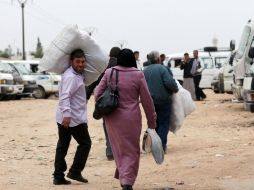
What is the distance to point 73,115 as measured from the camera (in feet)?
25.0

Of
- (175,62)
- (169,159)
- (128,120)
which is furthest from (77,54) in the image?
(175,62)

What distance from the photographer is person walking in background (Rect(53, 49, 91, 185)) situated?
298 inches

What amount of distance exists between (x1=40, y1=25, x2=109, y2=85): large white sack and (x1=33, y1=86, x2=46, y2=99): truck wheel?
21.6 meters

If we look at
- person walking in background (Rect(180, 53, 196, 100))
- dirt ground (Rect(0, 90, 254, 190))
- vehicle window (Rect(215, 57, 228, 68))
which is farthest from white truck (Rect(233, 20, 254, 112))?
vehicle window (Rect(215, 57, 228, 68))

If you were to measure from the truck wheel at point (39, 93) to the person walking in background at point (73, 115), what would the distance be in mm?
21644

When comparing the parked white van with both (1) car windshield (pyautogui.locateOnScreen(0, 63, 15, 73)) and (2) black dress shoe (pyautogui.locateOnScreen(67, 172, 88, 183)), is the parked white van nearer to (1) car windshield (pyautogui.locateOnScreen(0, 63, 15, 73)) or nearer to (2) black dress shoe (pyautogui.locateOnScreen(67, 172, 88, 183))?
(1) car windshield (pyautogui.locateOnScreen(0, 63, 15, 73))

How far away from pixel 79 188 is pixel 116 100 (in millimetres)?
1143

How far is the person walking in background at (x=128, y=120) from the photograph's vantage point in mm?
7035

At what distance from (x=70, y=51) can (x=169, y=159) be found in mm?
2836

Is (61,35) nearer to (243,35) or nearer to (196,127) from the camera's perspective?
(196,127)

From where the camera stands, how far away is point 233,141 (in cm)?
1163

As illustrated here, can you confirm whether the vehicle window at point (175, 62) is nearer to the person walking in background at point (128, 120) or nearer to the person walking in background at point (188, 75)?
the person walking in background at point (188, 75)

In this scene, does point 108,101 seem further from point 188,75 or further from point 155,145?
point 188,75

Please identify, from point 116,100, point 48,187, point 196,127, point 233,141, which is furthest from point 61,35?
point 196,127
